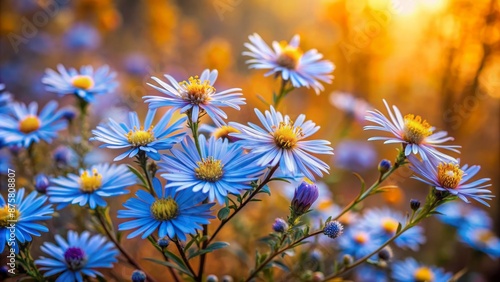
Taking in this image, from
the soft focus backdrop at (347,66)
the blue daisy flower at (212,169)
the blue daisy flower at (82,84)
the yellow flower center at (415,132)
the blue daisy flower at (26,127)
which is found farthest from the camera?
the soft focus backdrop at (347,66)

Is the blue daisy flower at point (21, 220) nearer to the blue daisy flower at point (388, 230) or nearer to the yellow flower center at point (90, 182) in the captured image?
the yellow flower center at point (90, 182)

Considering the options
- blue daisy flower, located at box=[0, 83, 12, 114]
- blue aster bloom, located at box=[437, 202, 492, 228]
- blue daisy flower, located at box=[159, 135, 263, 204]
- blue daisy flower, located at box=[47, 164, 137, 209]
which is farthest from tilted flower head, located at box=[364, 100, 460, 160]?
blue aster bloom, located at box=[437, 202, 492, 228]

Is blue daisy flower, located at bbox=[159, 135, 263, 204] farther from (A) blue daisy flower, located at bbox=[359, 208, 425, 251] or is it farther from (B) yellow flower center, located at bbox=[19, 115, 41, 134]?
(A) blue daisy flower, located at bbox=[359, 208, 425, 251]

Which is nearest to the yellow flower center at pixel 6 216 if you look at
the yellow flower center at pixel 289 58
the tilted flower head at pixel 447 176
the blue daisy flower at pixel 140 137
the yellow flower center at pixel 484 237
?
the blue daisy flower at pixel 140 137

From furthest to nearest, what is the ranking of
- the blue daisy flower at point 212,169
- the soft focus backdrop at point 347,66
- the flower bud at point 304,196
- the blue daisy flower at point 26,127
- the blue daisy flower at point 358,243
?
the soft focus backdrop at point 347,66 → the blue daisy flower at point 358,243 → the blue daisy flower at point 26,127 → the flower bud at point 304,196 → the blue daisy flower at point 212,169

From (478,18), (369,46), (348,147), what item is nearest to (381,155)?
(348,147)

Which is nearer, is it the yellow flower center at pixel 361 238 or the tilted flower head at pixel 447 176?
the tilted flower head at pixel 447 176

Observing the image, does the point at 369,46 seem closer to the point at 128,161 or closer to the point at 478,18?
the point at 478,18

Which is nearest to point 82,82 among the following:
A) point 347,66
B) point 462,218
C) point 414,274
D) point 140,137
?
point 140,137
